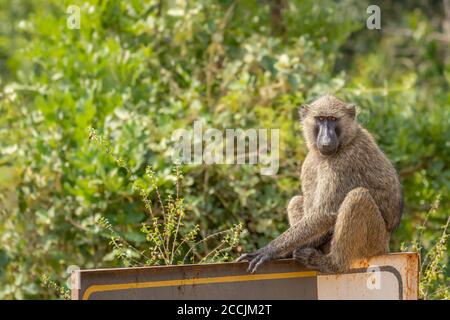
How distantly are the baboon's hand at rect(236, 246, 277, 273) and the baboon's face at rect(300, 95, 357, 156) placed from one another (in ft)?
2.96

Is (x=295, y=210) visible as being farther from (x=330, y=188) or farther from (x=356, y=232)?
(x=356, y=232)

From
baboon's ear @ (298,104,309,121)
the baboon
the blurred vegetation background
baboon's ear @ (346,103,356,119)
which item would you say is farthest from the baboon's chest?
the blurred vegetation background

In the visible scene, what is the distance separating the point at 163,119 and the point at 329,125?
2273 millimetres

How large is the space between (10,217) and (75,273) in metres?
4.26

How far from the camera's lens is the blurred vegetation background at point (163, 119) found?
7.58 m

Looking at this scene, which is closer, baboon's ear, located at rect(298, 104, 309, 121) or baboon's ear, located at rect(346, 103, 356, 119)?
baboon's ear, located at rect(346, 103, 356, 119)

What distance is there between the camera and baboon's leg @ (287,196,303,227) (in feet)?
19.5

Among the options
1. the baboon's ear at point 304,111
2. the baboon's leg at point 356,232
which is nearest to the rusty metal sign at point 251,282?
the baboon's leg at point 356,232

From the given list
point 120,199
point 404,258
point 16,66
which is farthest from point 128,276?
point 16,66

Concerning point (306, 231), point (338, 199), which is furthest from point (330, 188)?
point (306, 231)

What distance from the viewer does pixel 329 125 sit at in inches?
232

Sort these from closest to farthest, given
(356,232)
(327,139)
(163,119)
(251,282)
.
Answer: (251,282) < (356,232) < (327,139) < (163,119)

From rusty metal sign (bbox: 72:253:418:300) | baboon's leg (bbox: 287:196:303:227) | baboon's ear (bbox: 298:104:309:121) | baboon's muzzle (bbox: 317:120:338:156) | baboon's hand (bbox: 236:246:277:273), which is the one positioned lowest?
rusty metal sign (bbox: 72:253:418:300)

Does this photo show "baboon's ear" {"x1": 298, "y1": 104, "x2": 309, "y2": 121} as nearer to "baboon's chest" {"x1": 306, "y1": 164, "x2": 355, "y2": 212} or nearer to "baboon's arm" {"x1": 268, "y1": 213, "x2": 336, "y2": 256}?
"baboon's chest" {"x1": 306, "y1": 164, "x2": 355, "y2": 212}
